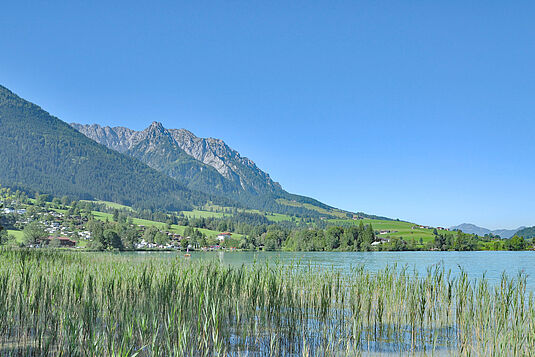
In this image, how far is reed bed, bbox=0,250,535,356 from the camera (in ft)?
20.5

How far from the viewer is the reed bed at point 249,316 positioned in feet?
20.5

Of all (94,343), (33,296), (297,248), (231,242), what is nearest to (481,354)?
(94,343)

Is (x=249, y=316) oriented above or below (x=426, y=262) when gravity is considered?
above

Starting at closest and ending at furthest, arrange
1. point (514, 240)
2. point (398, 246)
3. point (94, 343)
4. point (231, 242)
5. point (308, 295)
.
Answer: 1. point (94, 343)
2. point (308, 295)
3. point (514, 240)
4. point (398, 246)
5. point (231, 242)

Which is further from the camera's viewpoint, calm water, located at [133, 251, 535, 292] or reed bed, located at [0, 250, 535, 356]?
calm water, located at [133, 251, 535, 292]

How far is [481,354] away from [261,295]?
430 cm

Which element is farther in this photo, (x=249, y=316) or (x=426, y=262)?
(x=426, y=262)

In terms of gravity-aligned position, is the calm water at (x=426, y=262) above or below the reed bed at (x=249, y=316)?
below

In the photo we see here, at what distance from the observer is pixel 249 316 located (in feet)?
29.1

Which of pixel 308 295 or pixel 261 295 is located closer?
pixel 261 295

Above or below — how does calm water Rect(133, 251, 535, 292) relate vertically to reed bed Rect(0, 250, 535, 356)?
below

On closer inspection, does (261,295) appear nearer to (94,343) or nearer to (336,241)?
(94,343)

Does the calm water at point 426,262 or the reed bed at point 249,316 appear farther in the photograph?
the calm water at point 426,262

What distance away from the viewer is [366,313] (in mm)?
9352
